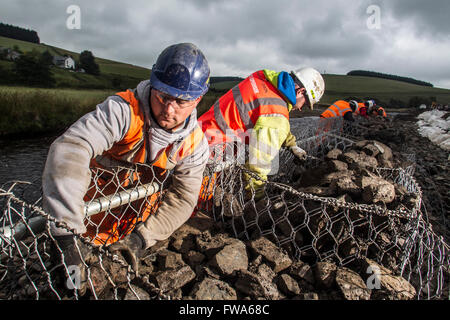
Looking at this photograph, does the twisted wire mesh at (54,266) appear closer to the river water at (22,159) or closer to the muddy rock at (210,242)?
the muddy rock at (210,242)

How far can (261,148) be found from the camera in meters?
3.03

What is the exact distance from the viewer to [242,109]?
3330 millimetres

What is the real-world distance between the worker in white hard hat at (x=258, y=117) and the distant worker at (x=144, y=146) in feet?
2.96

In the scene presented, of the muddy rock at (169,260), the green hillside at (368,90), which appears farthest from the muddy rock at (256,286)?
the green hillside at (368,90)

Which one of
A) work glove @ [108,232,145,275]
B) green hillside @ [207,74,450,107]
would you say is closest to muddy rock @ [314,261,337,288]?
work glove @ [108,232,145,275]

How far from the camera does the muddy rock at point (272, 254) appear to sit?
6.32 feet

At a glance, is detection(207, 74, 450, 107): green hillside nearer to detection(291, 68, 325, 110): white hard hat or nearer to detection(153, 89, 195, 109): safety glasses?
detection(291, 68, 325, 110): white hard hat

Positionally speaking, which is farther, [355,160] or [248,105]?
[355,160]

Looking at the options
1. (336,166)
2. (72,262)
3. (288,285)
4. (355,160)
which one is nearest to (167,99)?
(72,262)

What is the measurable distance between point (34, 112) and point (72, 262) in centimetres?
1498

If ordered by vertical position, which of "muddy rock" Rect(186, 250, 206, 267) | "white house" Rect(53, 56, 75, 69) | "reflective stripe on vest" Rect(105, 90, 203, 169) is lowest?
"muddy rock" Rect(186, 250, 206, 267)

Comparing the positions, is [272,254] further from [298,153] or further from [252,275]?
[298,153]

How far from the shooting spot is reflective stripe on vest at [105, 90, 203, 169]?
196 centimetres
